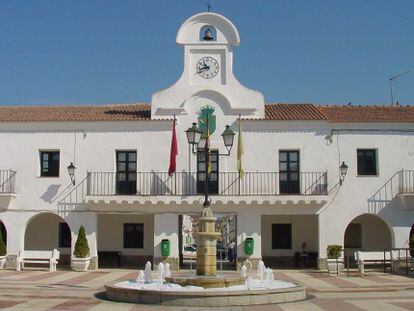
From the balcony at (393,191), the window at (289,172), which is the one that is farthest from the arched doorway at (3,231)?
the balcony at (393,191)

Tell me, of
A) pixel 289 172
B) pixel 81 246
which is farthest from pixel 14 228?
pixel 289 172

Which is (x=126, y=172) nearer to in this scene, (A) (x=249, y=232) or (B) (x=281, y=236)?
(A) (x=249, y=232)

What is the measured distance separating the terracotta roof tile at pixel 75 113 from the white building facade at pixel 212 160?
0.45 feet

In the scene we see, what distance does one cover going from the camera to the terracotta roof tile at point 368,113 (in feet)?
89.1

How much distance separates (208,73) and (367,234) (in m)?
10.3

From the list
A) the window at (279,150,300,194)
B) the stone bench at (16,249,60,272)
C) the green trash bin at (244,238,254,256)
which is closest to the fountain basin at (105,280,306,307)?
the green trash bin at (244,238,254,256)

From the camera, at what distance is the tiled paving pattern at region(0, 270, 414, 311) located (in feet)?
49.0

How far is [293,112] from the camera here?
A: 91.7 feet

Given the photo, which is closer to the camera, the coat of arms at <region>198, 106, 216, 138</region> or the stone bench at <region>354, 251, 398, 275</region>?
the stone bench at <region>354, 251, 398, 275</region>

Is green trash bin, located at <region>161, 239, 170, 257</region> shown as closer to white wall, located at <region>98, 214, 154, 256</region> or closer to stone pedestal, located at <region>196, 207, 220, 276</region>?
white wall, located at <region>98, 214, 154, 256</region>

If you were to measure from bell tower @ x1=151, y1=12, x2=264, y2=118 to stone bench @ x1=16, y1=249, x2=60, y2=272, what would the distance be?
7284 millimetres

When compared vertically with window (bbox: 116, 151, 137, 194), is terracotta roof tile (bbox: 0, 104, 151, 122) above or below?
above

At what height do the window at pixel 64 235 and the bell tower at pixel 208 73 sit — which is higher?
the bell tower at pixel 208 73

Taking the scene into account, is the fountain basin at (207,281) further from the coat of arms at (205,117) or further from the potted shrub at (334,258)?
the coat of arms at (205,117)
